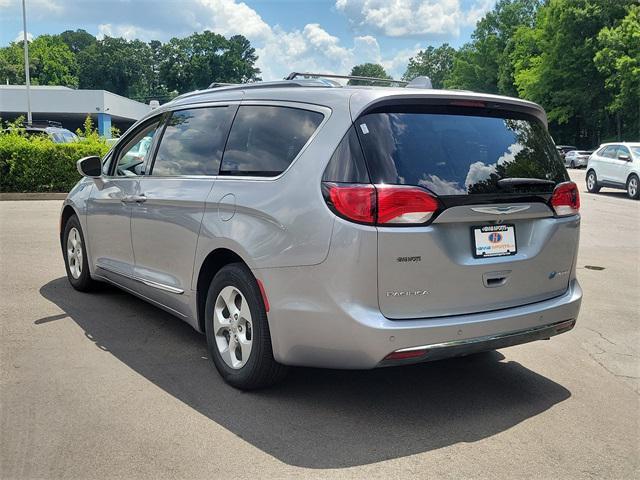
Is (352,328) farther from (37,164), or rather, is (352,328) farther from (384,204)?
(37,164)

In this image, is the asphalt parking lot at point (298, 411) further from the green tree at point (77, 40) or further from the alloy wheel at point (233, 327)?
the green tree at point (77, 40)

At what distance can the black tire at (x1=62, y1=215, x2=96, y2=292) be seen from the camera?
20.7 feet

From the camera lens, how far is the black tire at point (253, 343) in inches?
150

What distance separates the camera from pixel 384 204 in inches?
134

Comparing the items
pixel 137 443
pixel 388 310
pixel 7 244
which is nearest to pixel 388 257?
pixel 388 310

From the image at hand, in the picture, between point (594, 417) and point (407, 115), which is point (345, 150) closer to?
point (407, 115)

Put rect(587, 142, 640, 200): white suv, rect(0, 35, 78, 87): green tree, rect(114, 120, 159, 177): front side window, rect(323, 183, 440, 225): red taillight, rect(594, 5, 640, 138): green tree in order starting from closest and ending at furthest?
rect(323, 183, 440, 225): red taillight, rect(114, 120, 159, 177): front side window, rect(587, 142, 640, 200): white suv, rect(594, 5, 640, 138): green tree, rect(0, 35, 78, 87): green tree

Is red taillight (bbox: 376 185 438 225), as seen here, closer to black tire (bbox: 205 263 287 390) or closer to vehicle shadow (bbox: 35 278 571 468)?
black tire (bbox: 205 263 287 390)

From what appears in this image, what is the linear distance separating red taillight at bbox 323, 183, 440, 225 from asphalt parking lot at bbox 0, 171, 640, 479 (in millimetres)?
1165

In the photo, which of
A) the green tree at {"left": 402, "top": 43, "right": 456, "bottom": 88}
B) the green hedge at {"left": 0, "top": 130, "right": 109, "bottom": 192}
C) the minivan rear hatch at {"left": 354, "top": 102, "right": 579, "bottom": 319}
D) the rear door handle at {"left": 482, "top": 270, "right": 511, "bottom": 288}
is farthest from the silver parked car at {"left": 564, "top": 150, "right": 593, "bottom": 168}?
the green tree at {"left": 402, "top": 43, "right": 456, "bottom": 88}

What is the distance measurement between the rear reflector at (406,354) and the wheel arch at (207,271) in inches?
49.3

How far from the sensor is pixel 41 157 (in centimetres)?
1608

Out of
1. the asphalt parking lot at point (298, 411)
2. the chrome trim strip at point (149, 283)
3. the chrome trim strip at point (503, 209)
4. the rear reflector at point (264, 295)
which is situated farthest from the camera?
the chrome trim strip at point (149, 283)

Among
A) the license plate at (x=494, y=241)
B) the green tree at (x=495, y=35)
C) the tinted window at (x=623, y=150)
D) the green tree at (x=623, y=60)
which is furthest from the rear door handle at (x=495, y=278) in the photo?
the green tree at (x=495, y=35)
